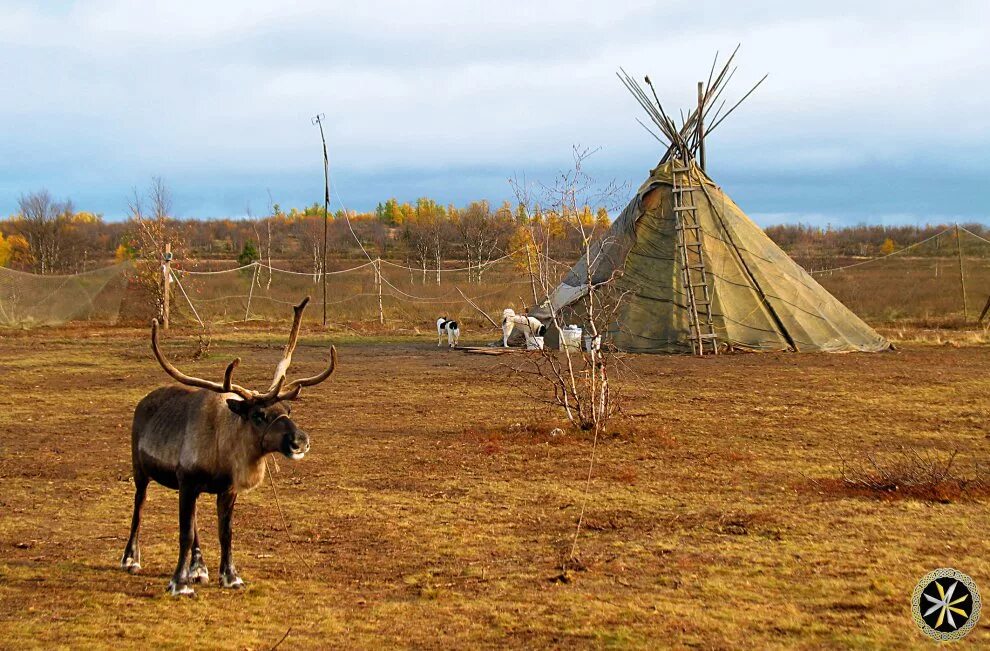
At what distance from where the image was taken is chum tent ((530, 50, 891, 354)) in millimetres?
Answer: 21516

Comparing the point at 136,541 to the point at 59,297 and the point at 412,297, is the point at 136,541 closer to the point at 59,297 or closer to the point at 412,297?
the point at 59,297

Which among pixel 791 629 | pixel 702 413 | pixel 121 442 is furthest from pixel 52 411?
pixel 791 629

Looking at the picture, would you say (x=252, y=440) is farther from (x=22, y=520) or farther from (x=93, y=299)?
(x=93, y=299)

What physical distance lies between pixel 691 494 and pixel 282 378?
4.25m

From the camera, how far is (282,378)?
604 centimetres

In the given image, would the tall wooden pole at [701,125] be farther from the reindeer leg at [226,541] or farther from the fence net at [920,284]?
the reindeer leg at [226,541]

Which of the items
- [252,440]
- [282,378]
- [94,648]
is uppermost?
[282,378]

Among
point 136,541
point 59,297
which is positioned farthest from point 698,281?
point 59,297

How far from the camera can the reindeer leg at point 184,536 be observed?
5.89m

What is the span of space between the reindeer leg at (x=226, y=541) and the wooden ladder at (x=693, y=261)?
1609 cm

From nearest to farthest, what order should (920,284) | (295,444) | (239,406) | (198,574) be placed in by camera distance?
(295,444)
(239,406)
(198,574)
(920,284)

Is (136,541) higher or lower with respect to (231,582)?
higher

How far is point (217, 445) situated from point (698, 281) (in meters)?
17.4

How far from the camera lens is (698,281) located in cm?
2200
